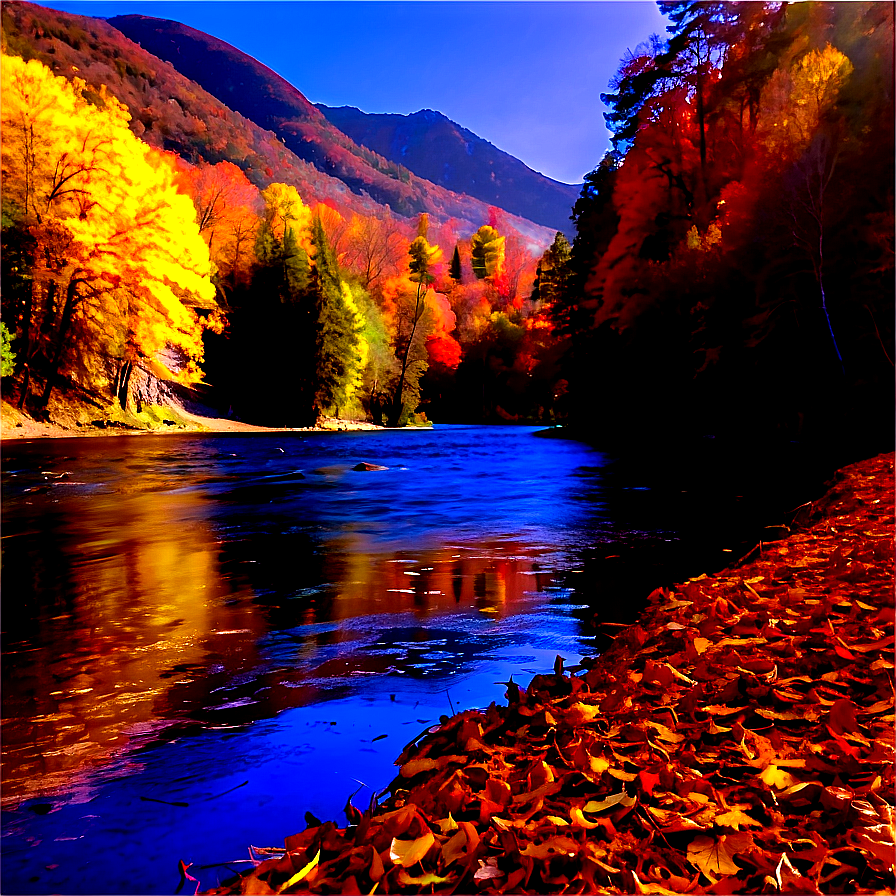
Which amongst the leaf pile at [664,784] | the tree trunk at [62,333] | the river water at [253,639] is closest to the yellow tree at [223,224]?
the tree trunk at [62,333]

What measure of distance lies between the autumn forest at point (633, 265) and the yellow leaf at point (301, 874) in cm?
1888

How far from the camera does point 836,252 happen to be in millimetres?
18312

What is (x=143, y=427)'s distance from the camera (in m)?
31.2

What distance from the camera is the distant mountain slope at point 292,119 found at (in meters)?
115

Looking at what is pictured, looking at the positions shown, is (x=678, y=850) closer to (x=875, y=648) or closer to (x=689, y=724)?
(x=689, y=724)

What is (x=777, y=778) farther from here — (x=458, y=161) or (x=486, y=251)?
(x=458, y=161)

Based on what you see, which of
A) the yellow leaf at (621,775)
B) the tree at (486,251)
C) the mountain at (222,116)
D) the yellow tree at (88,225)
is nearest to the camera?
the yellow leaf at (621,775)

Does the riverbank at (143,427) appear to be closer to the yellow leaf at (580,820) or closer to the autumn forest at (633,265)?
the autumn forest at (633,265)

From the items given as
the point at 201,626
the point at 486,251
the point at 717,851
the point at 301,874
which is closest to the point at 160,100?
the point at 486,251

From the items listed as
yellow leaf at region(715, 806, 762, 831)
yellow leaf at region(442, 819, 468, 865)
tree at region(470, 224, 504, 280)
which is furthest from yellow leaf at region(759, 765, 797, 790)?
tree at region(470, 224, 504, 280)

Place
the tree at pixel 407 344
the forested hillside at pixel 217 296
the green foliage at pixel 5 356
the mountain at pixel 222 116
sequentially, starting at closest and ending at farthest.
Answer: the green foliage at pixel 5 356, the forested hillside at pixel 217 296, the tree at pixel 407 344, the mountain at pixel 222 116

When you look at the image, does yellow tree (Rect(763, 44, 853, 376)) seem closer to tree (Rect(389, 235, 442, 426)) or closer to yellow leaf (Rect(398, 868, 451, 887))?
yellow leaf (Rect(398, 868, 451, 887))

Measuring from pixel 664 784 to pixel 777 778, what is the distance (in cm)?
33

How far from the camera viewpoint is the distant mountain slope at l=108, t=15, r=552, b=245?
378 feet
